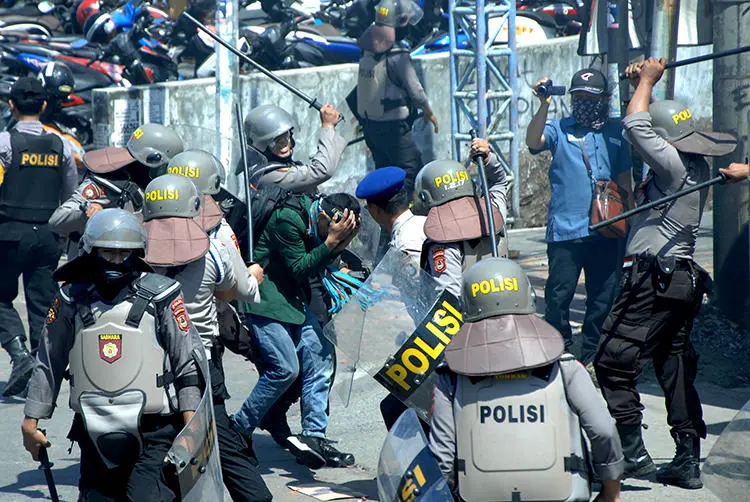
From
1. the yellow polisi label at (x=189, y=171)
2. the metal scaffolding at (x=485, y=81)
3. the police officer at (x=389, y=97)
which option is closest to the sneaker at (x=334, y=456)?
the yellow polisi label at (x=189, y=171)

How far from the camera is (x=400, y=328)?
16.4 feet

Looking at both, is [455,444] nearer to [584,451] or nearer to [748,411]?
[584,451]

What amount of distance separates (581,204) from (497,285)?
4.16 metres

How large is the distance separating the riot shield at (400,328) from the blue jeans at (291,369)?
32.0 inches

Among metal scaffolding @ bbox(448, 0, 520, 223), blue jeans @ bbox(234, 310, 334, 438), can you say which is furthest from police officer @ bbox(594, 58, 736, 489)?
metal scaffolding @ bbox(448, 0, 520, 223)

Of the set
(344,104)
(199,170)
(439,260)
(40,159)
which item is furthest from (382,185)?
(344,104)

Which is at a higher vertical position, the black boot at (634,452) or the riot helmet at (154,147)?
the riot helmet at (154,147)

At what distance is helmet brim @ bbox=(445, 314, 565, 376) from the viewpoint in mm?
3643

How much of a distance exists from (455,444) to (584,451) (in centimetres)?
41

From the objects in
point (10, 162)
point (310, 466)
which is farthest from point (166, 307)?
point (10, 162)

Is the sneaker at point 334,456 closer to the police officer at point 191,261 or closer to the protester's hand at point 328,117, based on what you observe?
the police officer at point 191,261

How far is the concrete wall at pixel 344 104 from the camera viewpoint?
39.4 feet

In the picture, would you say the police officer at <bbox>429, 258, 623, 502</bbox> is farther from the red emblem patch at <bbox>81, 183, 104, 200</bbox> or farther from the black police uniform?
the black police uniform

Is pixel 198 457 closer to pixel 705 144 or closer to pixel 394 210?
pixel 394 210
